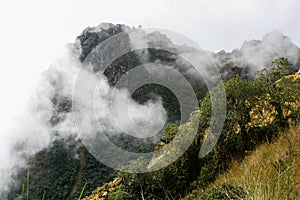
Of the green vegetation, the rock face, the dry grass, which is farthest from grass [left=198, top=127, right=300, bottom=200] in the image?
the rock face

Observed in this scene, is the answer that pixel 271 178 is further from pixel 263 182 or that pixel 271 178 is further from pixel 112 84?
pixel 112 84

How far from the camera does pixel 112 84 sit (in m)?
143

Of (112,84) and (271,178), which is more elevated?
(112,84)

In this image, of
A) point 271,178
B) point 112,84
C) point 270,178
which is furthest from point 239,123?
point 112,84

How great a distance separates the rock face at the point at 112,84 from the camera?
106 meters

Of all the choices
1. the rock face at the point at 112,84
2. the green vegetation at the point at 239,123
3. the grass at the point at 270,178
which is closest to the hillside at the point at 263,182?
the grass at the point at 270,178

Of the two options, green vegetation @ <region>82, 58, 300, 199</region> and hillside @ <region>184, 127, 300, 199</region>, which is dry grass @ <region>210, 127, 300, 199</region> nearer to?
hillside @ <region>184, 127, 300, 199</region>

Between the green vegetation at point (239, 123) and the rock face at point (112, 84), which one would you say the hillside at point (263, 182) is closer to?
the green vegetation at point (239, 123)

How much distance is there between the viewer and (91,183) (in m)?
101

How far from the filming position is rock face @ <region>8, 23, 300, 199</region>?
10575 cm

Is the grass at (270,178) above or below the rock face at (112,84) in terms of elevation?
below

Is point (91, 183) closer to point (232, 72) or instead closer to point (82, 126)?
point (82, 126)

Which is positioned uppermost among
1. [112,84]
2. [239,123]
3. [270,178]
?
[112,84]

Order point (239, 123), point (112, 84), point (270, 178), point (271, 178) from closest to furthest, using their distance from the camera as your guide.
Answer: point (270, 178), point (271, 178), point (239, 123), point (112, 84)
